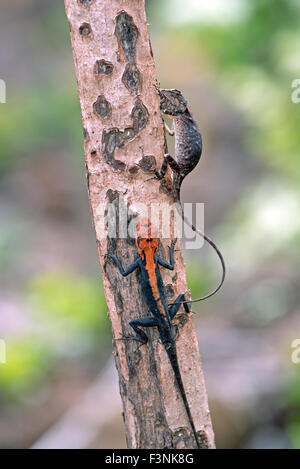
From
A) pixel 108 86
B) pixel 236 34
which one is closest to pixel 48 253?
pixel 236 34

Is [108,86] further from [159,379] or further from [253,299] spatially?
[253,299]

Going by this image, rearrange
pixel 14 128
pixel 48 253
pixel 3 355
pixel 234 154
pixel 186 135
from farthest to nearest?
pixel 14 128, pixel 234 154, pixel 48 253, pixel 3 355, pixel 186 135

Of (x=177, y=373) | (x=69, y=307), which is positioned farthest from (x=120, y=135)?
(x=69, y=307)

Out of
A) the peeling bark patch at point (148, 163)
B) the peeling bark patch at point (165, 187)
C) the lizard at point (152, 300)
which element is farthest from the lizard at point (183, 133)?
the lizard at point (152, 300)

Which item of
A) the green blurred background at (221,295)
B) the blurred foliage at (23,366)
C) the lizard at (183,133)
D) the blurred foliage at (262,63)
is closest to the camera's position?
the lizard at (183,133)

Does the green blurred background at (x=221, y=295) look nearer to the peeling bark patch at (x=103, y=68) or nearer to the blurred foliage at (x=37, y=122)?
the blurred foliage at (x=37, y=122)

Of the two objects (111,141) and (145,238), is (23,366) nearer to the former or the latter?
(145,238)

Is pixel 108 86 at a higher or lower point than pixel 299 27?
lower
